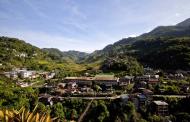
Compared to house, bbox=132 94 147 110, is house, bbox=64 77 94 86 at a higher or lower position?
higher

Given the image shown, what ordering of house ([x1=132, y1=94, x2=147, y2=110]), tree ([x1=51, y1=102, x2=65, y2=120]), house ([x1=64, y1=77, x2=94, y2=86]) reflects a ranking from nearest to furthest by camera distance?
1. tree ([x1=51, y1=102, x2=65, y2=120])
2. house ([x1=132, y1=94, x2=147, y2=110])
3. house ([x1=64, y1=77, x2=94, y2=86])

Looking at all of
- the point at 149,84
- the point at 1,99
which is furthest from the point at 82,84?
the point at 1,99

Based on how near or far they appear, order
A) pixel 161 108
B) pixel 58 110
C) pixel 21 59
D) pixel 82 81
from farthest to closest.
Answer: pixel 21 59 < pixel 82 81 < pixel 161 108 < pixel 58 110

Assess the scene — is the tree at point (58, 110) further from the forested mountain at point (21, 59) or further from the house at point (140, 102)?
the forested mountain at point (21, 59)

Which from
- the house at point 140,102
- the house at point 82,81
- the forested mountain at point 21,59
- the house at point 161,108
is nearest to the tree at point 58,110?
the house at point 140,102

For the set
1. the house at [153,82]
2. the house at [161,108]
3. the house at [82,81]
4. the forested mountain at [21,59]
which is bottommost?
the house at [161,108]

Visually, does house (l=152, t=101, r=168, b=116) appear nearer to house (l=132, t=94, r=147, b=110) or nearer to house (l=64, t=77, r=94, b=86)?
house (l=132, t=94, r=147, b=110)

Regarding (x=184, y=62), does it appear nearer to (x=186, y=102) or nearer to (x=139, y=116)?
(x=186, y=102)

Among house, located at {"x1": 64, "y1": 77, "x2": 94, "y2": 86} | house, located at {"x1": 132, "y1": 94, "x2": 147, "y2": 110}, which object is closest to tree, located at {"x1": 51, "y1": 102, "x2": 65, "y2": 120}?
house, located at {"x1": 132, "y1": 94, "x2": 147, "y2": 110}

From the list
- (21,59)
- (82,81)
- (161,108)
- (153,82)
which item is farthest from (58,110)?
(21,59)

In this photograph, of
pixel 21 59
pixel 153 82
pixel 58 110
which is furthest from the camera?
pixel 21 59

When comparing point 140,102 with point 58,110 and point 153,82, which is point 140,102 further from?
point 58,110
